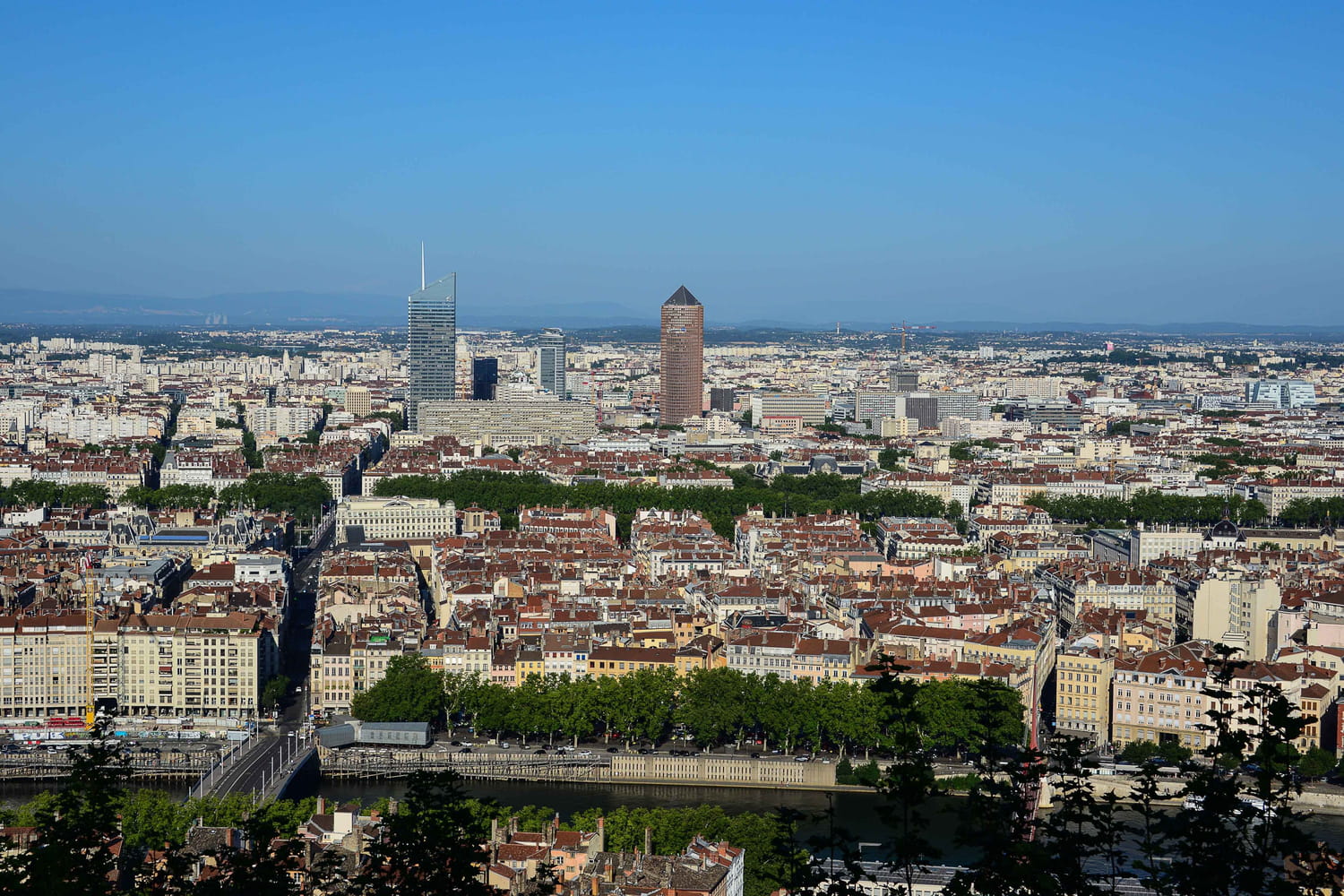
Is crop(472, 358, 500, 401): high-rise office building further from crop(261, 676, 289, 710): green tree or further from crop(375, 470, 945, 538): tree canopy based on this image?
crop(261, 676, 289, 710): green tree

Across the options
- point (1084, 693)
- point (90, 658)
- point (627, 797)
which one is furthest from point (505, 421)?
point (627, 797)

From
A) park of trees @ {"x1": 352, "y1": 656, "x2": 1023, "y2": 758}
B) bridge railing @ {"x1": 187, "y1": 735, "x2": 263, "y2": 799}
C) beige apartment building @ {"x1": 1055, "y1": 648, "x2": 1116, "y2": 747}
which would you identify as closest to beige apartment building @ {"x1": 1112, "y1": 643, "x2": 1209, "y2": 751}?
beige apartment building @ {"x1": 1055, "y1": 648, "x2": 1116, "y2": 747}

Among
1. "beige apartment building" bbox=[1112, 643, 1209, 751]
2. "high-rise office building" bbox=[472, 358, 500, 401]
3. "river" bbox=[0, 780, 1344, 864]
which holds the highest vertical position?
"high-rise office building" bbox=[472, 358, 500, 401]

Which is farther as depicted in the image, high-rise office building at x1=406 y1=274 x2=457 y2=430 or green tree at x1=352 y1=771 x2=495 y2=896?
high-rise office building at x1=406 y1=274 x2=457 y2=430

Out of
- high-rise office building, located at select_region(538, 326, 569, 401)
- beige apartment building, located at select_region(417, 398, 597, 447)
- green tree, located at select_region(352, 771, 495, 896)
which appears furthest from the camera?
high-rise office building, located at select_region(538, 326, 569, 401)

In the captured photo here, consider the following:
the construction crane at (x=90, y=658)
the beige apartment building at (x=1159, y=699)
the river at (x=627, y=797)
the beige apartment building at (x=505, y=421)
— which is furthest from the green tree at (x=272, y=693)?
the beige apartment building at (x=505, y=421)

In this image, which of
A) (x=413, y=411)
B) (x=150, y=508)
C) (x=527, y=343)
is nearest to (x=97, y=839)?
(x=150, y=508)

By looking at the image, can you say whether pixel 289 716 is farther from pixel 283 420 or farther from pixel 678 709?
pixel 283 420
